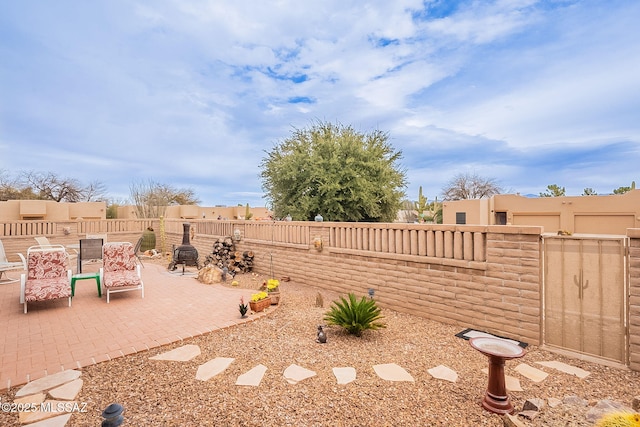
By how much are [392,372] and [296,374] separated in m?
1.05

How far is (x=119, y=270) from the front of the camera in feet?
21.6

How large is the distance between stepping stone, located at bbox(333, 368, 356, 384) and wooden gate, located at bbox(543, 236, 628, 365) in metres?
2.77

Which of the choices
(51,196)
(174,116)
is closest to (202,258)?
(174,116)

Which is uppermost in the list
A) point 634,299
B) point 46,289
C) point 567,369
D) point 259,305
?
point 634,299

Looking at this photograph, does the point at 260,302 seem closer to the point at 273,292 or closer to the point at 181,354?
the point at 273,292

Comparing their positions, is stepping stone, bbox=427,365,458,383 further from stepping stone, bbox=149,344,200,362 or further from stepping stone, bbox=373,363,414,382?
stepping stone, bbox=149,344,200,362

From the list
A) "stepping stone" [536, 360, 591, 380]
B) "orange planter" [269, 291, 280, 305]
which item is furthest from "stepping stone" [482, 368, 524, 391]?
"orange planter" [269, 291, 280, 305]

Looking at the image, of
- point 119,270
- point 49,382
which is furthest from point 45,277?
point 49,382

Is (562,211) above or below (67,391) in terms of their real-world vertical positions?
above

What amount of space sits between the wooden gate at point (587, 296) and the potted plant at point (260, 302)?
14.0 feet

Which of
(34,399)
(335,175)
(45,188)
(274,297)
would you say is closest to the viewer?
(34,399)

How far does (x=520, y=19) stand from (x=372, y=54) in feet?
14.6

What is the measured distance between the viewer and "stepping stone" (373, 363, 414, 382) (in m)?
3.15

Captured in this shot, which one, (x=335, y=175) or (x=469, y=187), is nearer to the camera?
(x=335, y=175)
